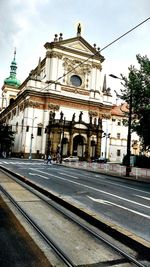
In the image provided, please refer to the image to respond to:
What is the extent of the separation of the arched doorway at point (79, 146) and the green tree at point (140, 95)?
132 feet

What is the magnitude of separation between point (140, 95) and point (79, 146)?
4327cm

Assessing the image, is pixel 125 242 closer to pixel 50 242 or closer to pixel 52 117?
pixel 50 242

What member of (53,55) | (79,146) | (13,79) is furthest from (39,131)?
(13,79)

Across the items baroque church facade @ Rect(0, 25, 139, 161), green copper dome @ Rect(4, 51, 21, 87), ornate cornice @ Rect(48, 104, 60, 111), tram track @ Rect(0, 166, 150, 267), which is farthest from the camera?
green copper dome @ Rect(4, 51, 21, 87)

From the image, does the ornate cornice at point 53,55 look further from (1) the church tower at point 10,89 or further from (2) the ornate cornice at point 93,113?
(1) the church tower at point 10,89

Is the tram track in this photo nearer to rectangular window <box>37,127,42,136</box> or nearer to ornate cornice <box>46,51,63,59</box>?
rectangular window <box>37,127,42,136</box>

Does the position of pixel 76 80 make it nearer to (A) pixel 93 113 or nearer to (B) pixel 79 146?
(A) pixel 93 113

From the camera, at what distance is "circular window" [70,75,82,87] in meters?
78.3

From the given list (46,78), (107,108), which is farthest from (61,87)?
(107,108)

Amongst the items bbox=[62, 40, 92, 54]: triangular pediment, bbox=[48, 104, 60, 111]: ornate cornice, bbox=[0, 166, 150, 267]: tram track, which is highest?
bbox=[62, 40, 92, 54]: triangular pediment

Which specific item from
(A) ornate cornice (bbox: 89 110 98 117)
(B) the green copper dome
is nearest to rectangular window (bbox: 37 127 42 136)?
(A) ornate cornice (bbox: 89 110 98 117)

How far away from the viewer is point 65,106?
246ft

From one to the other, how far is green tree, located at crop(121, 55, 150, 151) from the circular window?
4709 centimetres

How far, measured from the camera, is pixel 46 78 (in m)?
76.1
